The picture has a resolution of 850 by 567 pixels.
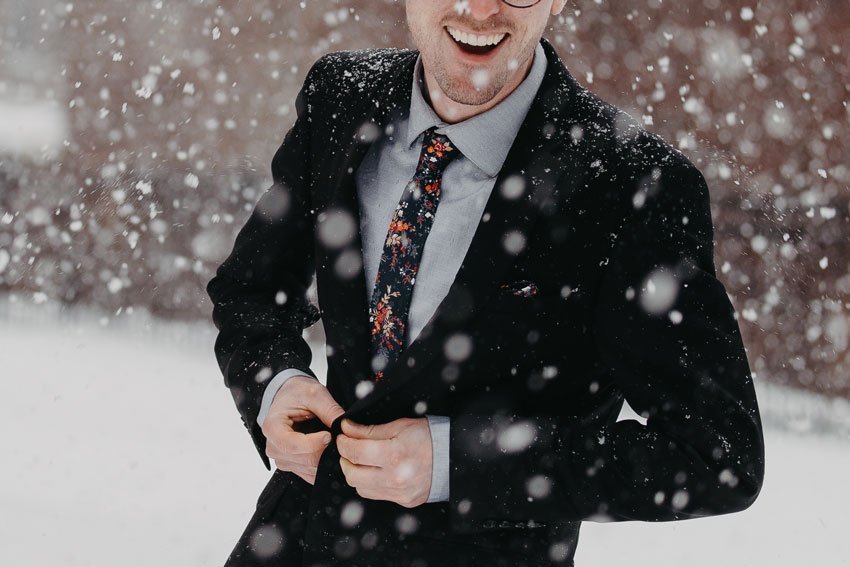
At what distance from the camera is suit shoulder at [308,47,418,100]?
1.53 metres

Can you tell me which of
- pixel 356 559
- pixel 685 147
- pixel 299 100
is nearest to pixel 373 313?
pixel 356 559

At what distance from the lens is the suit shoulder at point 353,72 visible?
1.53 meters

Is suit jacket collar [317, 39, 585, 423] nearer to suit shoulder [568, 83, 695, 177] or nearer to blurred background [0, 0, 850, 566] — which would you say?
suit shoulder [568, 83, 695, 177]

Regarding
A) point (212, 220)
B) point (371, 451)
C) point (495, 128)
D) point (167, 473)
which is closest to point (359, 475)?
point (371, 451)

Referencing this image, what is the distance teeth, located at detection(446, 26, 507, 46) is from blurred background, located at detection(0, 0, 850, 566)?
2434 mm

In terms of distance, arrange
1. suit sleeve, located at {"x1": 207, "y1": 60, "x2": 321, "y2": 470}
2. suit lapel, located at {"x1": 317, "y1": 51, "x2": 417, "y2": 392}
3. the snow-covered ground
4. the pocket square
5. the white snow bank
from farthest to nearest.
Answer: the white snow bank → the snow-covered ground → suit sleeve, located at {"x1": 207, "y1": 60, "x2": 321, "y2": 470} → suit lapel, located at {"x1": 317, "y1": 51, "x2": 417, "y2": 392} → the pocket square

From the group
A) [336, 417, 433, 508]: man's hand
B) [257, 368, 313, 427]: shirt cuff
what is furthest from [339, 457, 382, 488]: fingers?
[257, 368, 313, 427]: shirt cuff

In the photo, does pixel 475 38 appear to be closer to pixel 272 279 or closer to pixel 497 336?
pixel 497 336

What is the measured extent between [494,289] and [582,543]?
8.18ft

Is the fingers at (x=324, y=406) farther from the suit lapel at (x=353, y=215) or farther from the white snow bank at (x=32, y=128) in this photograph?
the white snow bank at (x=32, y=128)

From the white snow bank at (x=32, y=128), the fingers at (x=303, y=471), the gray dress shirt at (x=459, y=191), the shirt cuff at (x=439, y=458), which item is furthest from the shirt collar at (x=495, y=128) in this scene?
the white snow bank at (x=32, y=128)

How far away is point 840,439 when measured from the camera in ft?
14.0

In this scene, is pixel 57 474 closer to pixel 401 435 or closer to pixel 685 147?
pixel 401 435

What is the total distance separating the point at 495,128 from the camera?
133 centimetres
